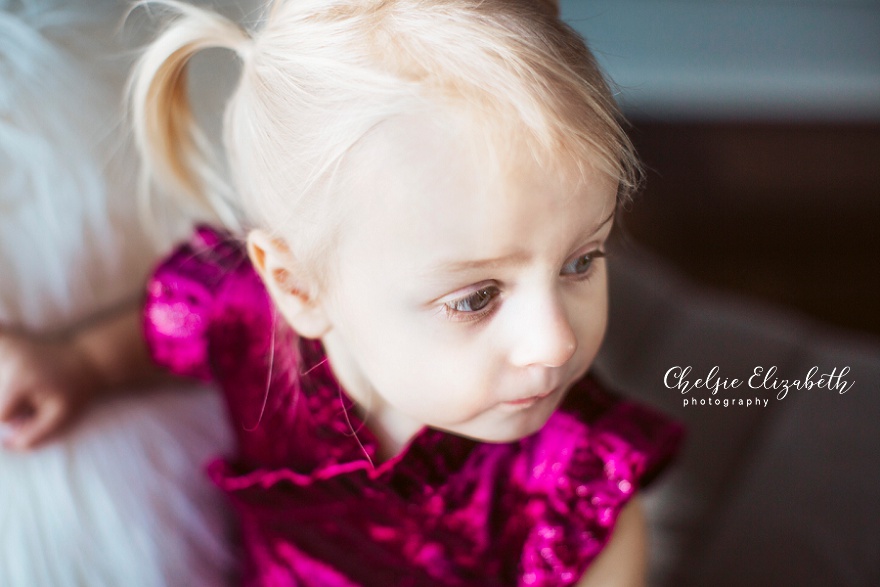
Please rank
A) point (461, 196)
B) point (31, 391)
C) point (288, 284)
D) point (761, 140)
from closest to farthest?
point (461, 196)
point (288, 284)
point (31, 391)
point (761, 140)

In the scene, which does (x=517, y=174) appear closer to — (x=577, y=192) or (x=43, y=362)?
(x=577, y=192)

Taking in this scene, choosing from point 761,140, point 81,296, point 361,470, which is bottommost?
point 761,140

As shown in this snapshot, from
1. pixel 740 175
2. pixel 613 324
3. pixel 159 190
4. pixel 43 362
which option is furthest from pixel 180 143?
pixel 740 175

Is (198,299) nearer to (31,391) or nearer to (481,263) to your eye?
(31,391)

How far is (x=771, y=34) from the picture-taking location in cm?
121

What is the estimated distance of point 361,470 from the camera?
1.71ft

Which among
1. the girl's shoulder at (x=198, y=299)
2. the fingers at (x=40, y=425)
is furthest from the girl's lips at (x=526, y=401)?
the fingers at (x=40, y=425)

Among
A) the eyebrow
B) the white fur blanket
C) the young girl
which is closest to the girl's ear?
the young girl

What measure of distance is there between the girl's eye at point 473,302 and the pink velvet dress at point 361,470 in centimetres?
13

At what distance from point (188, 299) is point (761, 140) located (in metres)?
0.95

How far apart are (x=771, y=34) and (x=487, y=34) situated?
40.1 inches

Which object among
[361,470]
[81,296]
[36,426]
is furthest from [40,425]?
[361,470]

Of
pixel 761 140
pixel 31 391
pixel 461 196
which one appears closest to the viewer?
pixel 461 196

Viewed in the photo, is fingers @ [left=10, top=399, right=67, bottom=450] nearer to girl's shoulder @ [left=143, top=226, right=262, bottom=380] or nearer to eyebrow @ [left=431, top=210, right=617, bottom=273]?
girl's shoulder @ [left=143, top=226, right=262, bottom=380]
